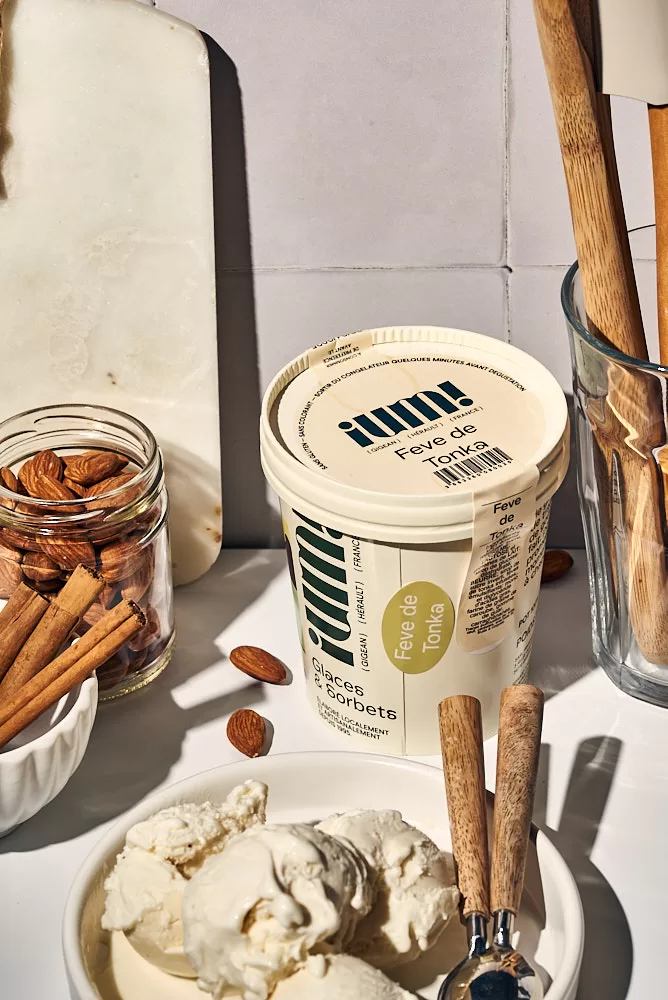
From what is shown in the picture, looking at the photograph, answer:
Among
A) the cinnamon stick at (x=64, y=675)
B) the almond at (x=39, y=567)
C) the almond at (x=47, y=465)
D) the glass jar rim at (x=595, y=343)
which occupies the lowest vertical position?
the cinnamon stick at (x=64, y=675)

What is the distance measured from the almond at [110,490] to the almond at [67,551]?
0.9 inches

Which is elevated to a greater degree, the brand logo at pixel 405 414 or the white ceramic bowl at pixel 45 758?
the brand logo at pixel 405 414

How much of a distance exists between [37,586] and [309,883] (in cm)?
26

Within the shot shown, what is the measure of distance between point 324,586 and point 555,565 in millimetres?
224

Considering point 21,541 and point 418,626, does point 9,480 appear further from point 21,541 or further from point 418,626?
point 418,626

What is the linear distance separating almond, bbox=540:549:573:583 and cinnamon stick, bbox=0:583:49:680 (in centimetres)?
33

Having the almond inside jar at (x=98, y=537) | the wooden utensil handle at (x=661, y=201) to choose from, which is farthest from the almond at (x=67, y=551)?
the wooden utensil handle at (x=661, y=201)

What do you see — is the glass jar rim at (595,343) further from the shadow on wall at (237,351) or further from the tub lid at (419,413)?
the shadow on wall at (237,351)

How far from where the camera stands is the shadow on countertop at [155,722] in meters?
0.58

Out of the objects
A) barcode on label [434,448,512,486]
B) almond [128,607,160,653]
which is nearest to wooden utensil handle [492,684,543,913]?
barcode on label [434,448,512,486]

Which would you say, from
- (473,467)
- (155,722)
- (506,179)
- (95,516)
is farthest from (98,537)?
(506,179)

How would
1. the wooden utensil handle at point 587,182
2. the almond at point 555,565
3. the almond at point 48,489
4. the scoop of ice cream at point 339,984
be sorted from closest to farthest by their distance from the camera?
the scoop of ice cream at point 339,984, the wooden utensil handle at point 587,182, the almond at point 48,489, the almond at point 555,565

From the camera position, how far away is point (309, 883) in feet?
1.45

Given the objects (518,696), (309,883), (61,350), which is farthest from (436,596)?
(61,350)
